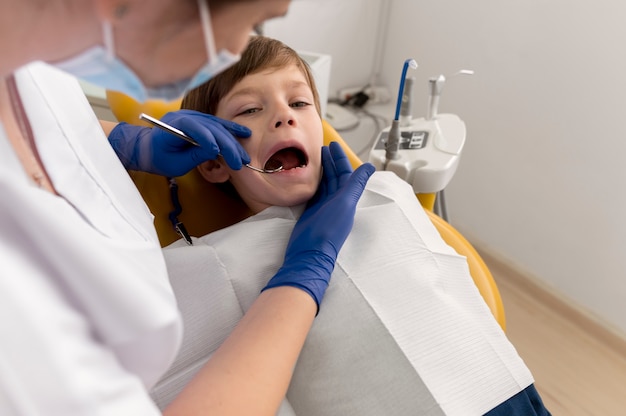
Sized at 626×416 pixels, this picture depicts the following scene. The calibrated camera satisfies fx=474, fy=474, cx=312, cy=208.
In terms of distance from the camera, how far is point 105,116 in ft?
5.43

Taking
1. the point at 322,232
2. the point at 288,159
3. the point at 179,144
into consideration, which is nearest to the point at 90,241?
the point at 322,232

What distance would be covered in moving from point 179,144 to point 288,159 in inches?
10.5

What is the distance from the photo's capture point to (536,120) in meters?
1.86

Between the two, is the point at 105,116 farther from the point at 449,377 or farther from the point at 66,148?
the point at 449,377

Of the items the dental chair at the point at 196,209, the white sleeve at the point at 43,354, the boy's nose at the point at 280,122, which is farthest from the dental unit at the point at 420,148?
the white sleeve at the point at 43,354

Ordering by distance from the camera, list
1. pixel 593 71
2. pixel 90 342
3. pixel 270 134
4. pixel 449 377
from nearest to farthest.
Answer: pixel 90 342
pixel 449 377
pixel 270 134
pixel 593 71

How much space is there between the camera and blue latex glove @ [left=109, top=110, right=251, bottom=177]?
1029 millimetres

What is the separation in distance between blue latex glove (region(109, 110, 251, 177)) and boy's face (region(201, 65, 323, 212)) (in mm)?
53

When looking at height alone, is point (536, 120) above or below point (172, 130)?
below

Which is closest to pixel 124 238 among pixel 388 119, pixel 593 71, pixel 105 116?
pixel 105 116

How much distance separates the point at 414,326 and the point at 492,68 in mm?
1452

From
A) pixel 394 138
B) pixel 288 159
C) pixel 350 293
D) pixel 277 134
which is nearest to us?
pixel 350 293

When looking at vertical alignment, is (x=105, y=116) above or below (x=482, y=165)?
above

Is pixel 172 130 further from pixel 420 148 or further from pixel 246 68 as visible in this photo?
pixel 420 148
